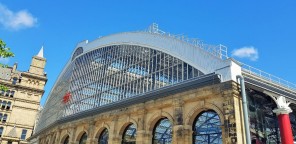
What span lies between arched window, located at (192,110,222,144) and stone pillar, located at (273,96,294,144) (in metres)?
4.08

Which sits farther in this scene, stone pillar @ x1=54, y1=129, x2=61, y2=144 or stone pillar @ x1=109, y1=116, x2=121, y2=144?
stone pillar @ x1=54, y1=129, x2=61, y2=144

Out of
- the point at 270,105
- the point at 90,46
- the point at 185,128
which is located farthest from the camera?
the point at 90,46

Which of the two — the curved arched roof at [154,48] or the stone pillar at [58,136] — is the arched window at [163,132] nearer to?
the curved arched roof at [154,48]

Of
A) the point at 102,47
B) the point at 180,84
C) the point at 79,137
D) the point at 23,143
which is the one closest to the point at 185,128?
the point at 180,84

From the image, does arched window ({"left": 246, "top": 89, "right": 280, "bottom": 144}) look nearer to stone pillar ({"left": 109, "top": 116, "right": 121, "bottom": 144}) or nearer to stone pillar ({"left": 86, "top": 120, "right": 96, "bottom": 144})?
stone pillar ({"left": 109, "top": 116, "right": 121, "bottom": 144})

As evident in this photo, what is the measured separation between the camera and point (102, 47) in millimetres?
34375

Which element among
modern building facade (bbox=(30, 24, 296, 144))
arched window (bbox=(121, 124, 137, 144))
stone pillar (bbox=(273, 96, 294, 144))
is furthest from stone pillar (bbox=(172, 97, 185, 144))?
stone pillar (bbox=(273, 96, 294, 144))

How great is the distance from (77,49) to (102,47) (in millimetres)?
8792

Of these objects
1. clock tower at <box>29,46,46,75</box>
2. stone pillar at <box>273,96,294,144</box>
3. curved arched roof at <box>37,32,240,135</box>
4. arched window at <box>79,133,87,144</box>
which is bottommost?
arched window at <box>79,133,87,144</box>

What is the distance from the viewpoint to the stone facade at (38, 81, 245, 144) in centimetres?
1727

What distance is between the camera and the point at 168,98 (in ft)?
70.2

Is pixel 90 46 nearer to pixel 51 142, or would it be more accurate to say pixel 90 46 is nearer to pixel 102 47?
pixel 102 47

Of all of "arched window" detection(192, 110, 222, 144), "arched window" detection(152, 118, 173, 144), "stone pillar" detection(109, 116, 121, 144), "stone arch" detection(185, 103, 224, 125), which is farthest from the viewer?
"stone pillar" detection(109, 116, 121, 144)

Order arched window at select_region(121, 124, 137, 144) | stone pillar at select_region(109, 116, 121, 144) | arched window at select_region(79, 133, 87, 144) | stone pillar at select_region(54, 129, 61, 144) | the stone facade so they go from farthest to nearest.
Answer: stone pillar at select_region(54, 129, 61, 144) < arched window at select_region(79, 133, 87, 144) < stone pillar at select_region(109, 116, 121, 144) < arched window at select_region(121, 124, 137, 144) < the stone facade
